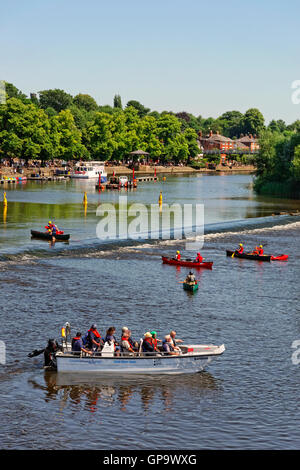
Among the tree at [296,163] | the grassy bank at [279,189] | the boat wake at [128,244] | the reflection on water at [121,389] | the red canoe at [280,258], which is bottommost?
the reflection on water at [121,389]

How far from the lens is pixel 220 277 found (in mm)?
71500

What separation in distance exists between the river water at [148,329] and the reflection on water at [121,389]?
64 mm

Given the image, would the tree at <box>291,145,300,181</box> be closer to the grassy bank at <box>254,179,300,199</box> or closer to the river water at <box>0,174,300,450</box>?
the grassy bank at <box>254,179,300,199</box>

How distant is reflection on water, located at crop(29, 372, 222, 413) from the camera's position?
37219mm

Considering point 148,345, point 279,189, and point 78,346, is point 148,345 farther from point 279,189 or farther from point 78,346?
point 279,189

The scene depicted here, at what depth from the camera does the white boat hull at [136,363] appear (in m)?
Answer: 40.1

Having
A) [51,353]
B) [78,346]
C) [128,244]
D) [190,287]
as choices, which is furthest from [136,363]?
[128,244]

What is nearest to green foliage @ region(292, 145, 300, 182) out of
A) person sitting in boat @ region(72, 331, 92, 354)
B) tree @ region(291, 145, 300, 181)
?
tree @ region(291, 145, 300, 181)

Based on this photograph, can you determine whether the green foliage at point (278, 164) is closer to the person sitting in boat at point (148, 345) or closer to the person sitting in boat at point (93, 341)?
the person sitting in boat at point (148, 345)

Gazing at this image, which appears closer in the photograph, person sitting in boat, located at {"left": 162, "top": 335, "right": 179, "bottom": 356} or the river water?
the river water

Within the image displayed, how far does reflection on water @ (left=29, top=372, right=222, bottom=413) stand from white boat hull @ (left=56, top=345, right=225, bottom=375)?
43cm

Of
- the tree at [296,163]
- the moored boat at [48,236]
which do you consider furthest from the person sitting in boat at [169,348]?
the tree at [296,163]

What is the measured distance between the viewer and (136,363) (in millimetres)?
40375

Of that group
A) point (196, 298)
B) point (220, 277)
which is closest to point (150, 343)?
point (196, 298)
